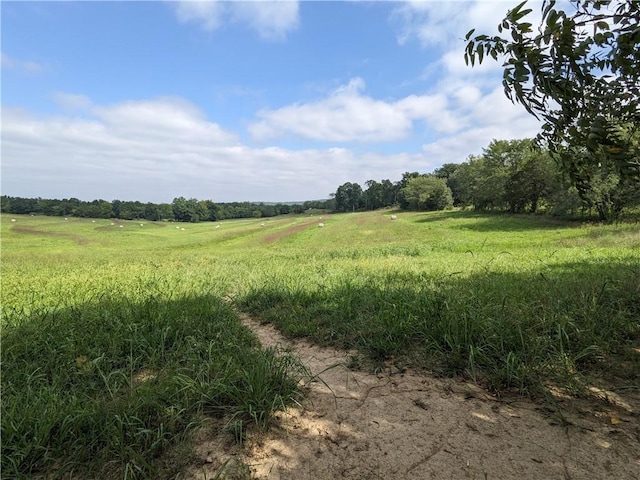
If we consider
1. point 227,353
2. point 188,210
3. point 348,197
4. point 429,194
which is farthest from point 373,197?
point 227,353

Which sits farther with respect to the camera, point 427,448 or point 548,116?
point 548,116

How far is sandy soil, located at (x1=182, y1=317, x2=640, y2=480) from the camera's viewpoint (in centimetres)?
241

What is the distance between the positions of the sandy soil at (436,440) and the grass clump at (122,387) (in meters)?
0.34

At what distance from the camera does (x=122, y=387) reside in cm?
374

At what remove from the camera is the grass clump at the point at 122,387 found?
2.64 m

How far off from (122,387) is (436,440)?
11.3 feet

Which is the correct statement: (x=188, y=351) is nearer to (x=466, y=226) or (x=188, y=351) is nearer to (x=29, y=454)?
(x=29, y=454)

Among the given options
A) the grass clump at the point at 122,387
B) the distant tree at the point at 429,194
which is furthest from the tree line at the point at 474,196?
the grass clump at the point at 122,387

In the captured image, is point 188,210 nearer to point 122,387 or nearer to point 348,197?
point 348,197

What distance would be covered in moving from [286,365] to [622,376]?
3.72m

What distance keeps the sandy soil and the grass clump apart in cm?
34

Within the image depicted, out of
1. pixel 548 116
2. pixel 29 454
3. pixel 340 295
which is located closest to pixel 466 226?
pixel 340 295

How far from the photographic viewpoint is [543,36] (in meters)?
3.13

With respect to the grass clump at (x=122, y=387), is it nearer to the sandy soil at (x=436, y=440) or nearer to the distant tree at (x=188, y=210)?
the sandy soil at (x=436, y=440)
